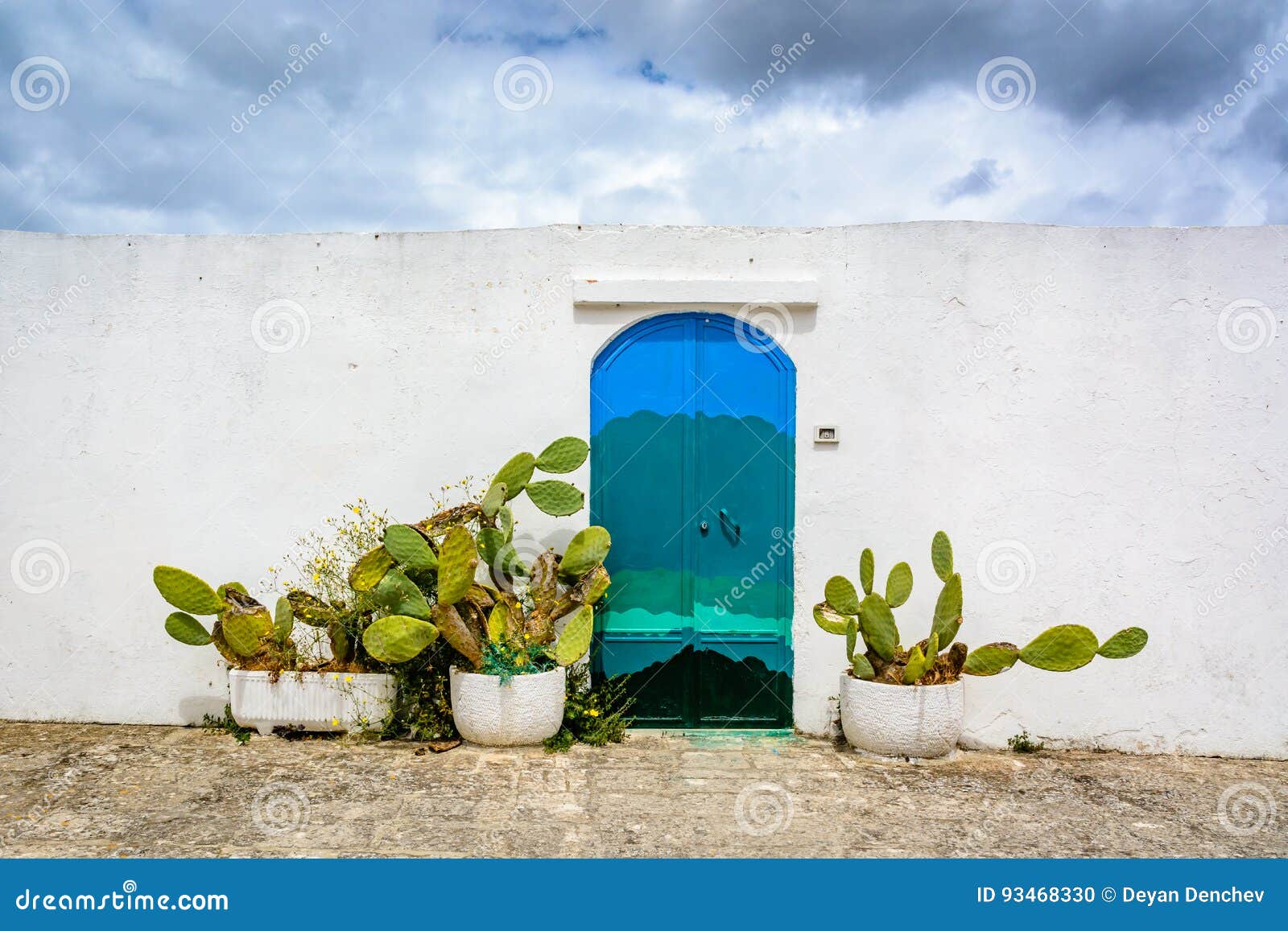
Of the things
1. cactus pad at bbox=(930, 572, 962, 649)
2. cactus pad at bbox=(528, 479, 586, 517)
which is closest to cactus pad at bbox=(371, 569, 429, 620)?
cactus pad at bbox=(528, 479, 586, 517)

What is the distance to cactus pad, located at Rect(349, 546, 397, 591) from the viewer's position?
15.4 ft

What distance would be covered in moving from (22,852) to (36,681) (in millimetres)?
2163

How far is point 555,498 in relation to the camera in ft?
16.0

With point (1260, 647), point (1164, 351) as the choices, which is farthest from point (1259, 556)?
point (1164, 351)

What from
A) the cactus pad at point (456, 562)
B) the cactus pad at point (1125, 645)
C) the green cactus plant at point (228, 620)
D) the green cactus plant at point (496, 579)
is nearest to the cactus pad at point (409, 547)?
the green cactus plant at point (496, 579)

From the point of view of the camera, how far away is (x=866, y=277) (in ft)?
16.9

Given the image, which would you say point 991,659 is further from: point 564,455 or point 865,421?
point 564,455

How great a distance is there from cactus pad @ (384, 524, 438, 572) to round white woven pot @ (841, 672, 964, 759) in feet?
7.46

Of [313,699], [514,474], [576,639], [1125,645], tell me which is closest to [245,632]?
Result: [313,699]

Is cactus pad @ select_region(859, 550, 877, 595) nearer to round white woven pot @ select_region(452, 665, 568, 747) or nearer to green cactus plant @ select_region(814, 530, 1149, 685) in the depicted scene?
green cactus plant @ select_region(814, 530, 1149, 685)

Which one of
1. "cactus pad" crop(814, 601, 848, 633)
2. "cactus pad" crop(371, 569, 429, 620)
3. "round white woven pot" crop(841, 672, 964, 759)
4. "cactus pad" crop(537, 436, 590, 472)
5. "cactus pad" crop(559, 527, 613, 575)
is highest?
"cactus pad" crop(537, 436, 590, 472)

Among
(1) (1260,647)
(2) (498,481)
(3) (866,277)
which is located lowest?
(1) (1260,647)

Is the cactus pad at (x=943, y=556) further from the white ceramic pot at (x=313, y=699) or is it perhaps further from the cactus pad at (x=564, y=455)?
the white ceramic pot at (x=313, y=699)

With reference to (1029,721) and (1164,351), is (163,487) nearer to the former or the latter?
(1029,721)
